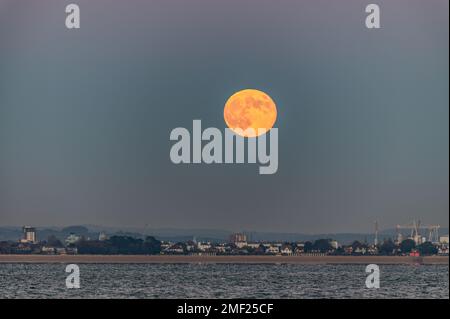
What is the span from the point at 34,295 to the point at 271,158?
236 ft

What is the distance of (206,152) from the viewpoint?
5546 inches
